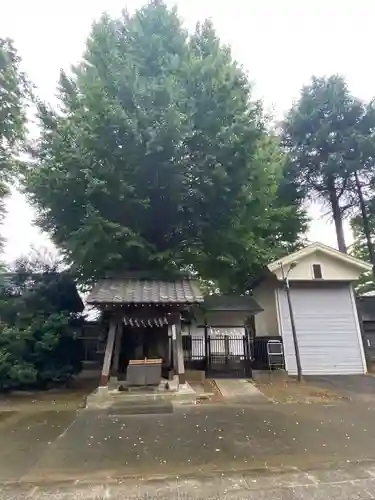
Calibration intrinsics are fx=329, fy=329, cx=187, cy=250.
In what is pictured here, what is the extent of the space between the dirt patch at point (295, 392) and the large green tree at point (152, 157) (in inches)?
166

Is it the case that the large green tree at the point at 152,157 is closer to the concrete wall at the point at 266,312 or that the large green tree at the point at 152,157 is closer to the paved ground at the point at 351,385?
the concrete wall at the point at 266,312

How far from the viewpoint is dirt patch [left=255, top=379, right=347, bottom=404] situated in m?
7.75

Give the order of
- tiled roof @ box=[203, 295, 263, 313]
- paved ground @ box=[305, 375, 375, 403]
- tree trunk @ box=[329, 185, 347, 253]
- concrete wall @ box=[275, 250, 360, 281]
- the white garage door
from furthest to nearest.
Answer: tree trunk @ box=[329, 185, 347, 253] < tiled roof @ box=[203, 295, 263, 313] < concrete wall @ box=[275, 250, 360, 281] < the white garage door < paved ground @ box=[305, 375, 375, 403]

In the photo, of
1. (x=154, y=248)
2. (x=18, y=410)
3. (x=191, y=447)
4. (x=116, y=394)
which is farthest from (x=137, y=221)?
(x=191, y=447)

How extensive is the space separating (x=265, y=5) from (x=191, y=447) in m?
9.04

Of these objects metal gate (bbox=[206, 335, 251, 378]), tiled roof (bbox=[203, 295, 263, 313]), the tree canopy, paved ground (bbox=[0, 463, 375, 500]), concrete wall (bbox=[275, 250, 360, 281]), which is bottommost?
paved ground (bbox=[0, 463, 375, 500])

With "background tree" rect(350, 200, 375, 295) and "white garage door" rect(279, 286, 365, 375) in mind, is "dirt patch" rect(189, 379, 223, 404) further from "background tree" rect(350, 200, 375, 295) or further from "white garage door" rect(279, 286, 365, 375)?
"background tree" rect(350, 200, 375, 295)

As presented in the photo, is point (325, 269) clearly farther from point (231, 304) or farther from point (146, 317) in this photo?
point (146, 317)

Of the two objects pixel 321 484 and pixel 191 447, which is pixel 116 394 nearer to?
pixel 191 447

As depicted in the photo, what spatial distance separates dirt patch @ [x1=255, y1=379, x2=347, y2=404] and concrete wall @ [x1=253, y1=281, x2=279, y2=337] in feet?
9.08

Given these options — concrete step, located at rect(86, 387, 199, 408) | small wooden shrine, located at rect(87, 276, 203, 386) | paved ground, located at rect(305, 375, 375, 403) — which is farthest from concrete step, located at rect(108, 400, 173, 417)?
paved ground, located at rect(305, 375, 375, 403)

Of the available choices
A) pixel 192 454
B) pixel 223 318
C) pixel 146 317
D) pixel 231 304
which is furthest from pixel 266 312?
pixel 192 454

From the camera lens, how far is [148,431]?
5340 mm

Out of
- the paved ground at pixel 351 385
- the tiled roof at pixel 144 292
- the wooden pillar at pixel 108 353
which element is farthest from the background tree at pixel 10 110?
the paved ground at pixel 351 385
